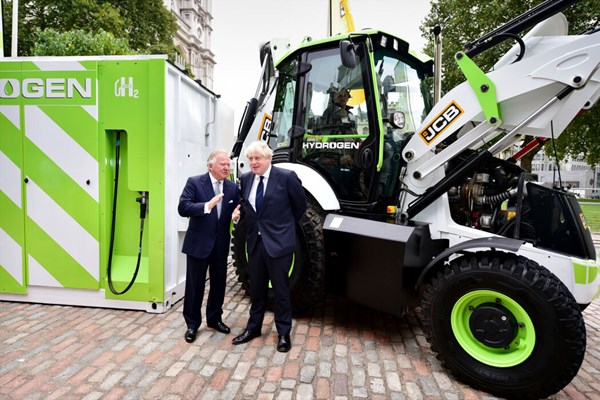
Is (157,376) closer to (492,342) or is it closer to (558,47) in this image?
(492,342)

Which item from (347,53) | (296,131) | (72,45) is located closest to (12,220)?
(296,131)

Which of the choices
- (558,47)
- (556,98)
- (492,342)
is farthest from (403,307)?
(558,47)

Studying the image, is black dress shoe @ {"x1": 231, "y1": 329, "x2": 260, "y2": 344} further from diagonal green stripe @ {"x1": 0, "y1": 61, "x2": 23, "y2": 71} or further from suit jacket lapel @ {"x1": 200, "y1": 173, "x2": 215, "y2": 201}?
diagonal green stripe @ {"x1": 0, "y1": 61, "x2": 23, "y2": 71}

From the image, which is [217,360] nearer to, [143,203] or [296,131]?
[143,203]

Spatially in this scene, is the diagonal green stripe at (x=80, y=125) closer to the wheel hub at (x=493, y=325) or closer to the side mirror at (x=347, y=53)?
the side mirror at (x=347, y=53)

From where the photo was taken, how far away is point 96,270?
13.1 ft

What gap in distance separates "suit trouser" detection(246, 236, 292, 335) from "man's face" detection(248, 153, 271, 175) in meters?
0.58

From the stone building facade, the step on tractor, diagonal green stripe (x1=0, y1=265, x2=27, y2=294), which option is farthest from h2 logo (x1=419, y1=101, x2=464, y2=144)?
the stone building facade

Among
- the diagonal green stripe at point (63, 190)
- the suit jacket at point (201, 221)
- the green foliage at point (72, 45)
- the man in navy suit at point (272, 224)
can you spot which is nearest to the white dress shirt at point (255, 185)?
the man in navy suit at point (272, 224)

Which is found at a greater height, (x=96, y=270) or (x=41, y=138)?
(x=41, y=138)

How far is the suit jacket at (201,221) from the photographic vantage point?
10.6ft

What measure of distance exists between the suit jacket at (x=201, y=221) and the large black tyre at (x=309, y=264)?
703mm

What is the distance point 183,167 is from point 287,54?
1.65 metres

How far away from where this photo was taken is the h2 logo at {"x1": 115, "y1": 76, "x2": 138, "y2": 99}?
152 inches
